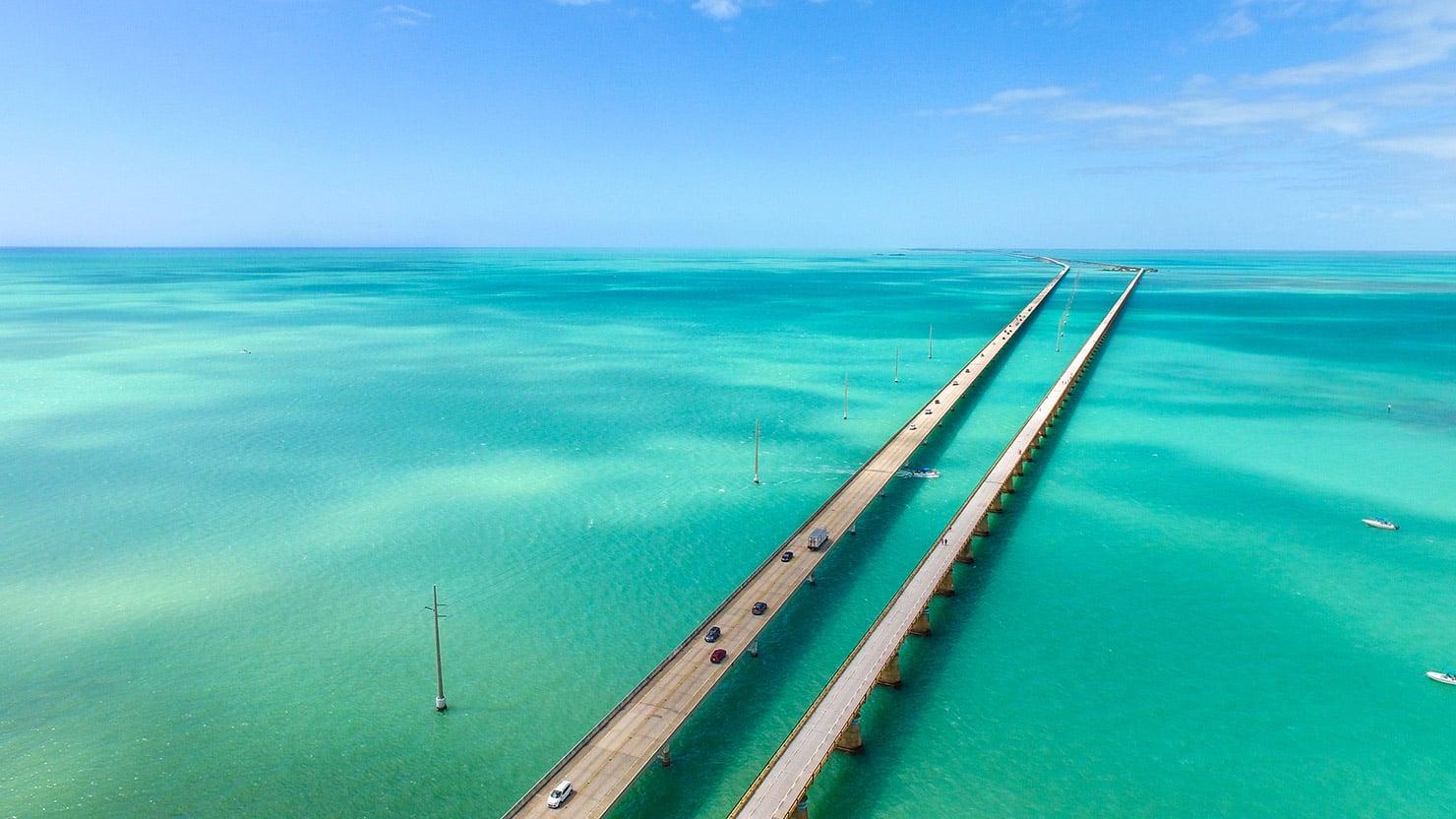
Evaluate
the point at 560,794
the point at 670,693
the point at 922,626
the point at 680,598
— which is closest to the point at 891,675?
the point at 922,626

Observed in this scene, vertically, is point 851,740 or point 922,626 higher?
point 922,626

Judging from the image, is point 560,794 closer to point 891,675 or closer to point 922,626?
point 891,675

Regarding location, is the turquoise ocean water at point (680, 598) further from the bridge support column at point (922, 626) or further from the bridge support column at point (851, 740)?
the bridge support column at point (922, 626)

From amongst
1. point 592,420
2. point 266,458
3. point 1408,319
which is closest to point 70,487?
point 266,458

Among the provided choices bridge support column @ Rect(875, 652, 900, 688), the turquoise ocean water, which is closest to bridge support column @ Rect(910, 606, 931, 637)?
the turquoise ocean water

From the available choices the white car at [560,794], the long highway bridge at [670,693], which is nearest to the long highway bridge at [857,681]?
the long highway bridge at [670,693]

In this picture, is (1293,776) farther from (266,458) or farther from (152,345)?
(152,345)
